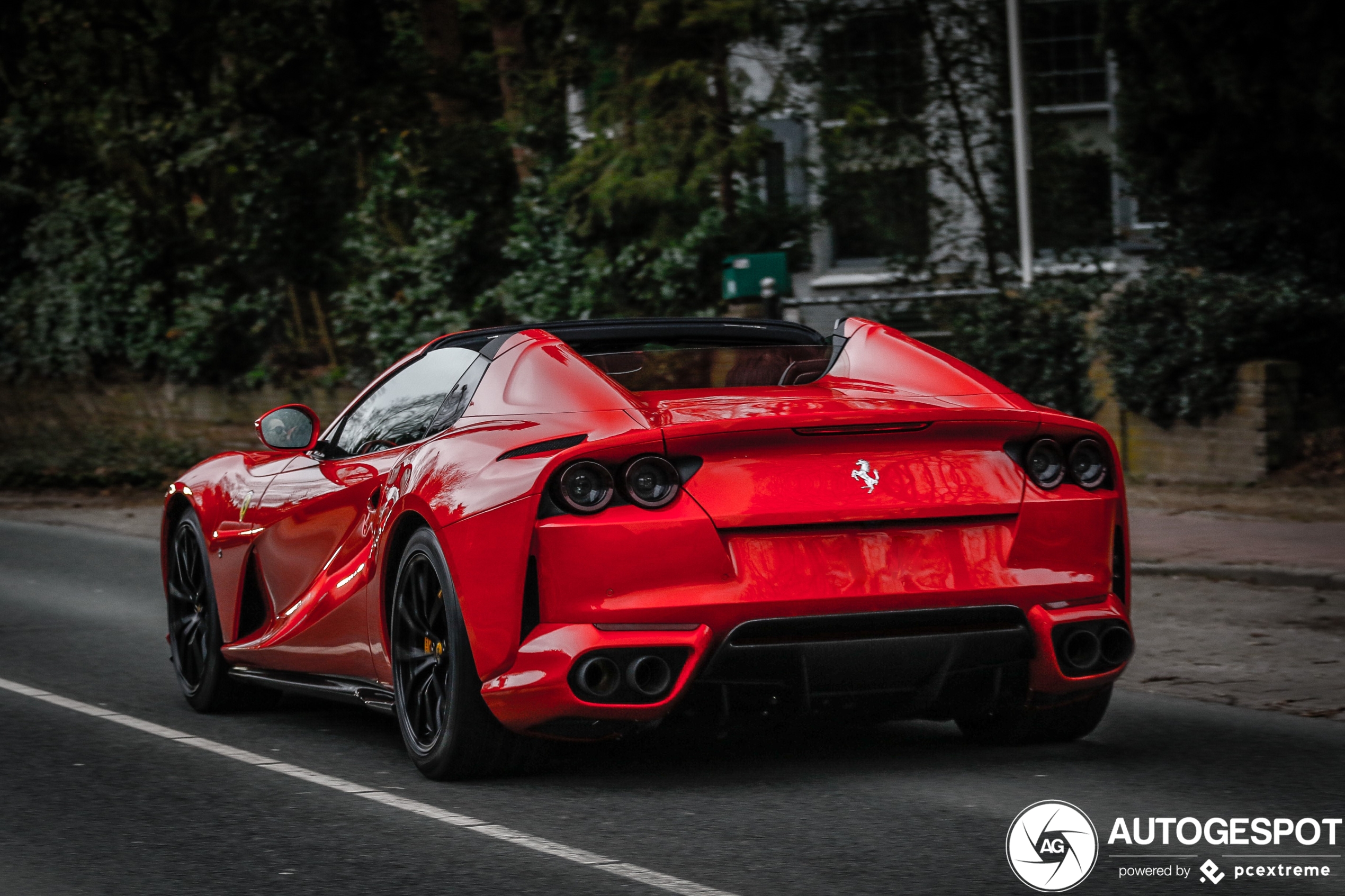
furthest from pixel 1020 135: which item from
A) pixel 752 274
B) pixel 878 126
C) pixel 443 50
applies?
pixel 443 50

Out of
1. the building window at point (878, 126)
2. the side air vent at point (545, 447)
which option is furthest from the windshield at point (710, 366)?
the building window at point (878, 126)

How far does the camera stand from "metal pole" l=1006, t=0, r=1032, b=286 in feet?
56.1

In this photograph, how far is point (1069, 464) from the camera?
218 inches

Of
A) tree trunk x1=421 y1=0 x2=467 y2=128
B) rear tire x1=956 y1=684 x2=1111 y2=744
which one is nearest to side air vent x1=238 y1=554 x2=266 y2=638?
rear tire x1=956 y1=684 x2=1111 y2=744

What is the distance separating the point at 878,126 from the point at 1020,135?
1.46 m

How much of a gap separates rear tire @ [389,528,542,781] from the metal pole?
39.7 ft

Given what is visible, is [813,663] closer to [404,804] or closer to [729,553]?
[729,553]

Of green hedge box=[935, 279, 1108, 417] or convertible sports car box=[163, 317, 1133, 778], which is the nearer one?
convertible sports car box=[163, 317, 1133, 778]

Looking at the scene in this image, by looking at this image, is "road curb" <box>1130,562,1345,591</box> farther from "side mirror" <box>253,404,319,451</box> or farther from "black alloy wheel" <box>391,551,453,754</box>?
"black alloy wheel" <box>391,551,453,754</box>

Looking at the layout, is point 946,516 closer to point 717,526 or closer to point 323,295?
point 717,526

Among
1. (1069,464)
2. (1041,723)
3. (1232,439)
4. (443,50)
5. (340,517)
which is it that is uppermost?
(443,50)

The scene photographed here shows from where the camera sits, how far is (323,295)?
25047mm

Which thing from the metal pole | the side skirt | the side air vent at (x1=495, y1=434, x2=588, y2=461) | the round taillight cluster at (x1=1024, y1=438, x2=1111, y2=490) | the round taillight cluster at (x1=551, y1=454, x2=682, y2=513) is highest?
the metal pole

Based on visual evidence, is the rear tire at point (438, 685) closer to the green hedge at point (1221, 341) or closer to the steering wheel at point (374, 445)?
the steering wheel at point (374, 445)
